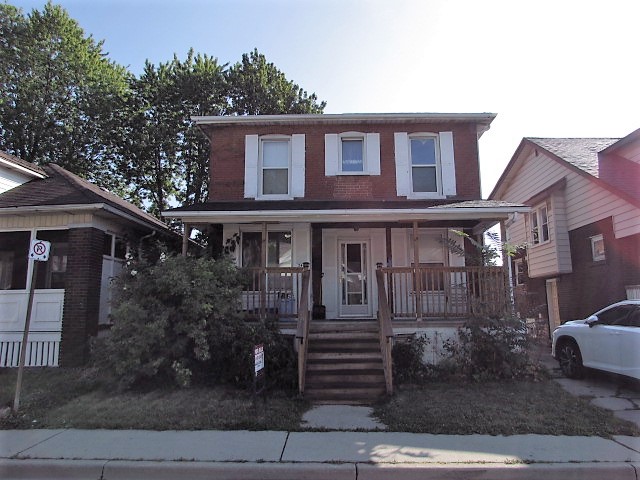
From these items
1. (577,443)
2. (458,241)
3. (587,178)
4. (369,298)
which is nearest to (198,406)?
(577,443)

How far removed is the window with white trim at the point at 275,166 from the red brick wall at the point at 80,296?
14.3ft

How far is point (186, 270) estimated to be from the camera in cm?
816

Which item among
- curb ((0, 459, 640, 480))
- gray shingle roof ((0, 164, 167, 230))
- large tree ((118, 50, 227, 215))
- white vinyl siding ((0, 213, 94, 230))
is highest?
large tree ((118, 50, 227, 215))

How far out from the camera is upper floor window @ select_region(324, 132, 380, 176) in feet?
39.6

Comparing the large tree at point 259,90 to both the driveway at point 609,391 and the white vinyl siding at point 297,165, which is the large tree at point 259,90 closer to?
the white vinyl siding at point 297,165

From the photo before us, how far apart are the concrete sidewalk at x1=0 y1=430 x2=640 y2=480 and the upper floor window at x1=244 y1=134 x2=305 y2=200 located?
7.35 m

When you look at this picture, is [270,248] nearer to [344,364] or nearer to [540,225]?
[344,364]

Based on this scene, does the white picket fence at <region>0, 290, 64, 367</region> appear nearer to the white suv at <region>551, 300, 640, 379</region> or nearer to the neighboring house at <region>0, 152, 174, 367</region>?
the neighboring house at <region>0, 152, 174, 367</region>

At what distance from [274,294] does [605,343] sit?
6212mm

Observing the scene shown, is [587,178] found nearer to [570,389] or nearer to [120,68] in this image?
[570,389]

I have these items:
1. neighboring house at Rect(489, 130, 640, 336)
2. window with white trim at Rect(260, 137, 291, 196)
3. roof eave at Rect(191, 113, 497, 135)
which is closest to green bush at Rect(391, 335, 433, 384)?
neighboring house at Rect(489, 130, 640, 336)

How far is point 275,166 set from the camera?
1233 cm

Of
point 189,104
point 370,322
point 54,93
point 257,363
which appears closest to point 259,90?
point 189,104

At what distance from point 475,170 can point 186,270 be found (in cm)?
796
